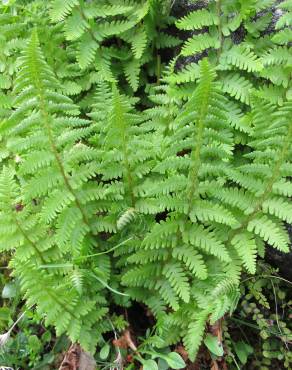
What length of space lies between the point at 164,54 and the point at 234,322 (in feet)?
6.57

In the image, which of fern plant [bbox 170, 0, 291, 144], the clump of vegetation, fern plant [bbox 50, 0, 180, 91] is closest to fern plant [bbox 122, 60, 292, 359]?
the clump of vegetation

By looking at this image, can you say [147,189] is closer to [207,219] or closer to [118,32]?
[207,219]

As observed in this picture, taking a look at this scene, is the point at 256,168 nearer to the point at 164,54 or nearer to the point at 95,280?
the point at 95,280

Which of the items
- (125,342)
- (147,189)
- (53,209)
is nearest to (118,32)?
(147,189)

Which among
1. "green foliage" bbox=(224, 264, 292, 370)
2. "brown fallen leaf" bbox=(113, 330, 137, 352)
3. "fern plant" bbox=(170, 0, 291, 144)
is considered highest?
"fern plant" bbox=(170, 0, 291, 144)

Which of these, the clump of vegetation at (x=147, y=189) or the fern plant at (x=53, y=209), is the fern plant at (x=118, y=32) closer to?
the clump of vegetation at (x=147, y=189)

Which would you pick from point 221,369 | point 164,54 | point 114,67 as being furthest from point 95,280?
point 164,54

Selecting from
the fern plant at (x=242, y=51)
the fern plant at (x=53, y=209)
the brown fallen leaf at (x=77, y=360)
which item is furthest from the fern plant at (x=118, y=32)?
the brown fallen leaf at (x=77, y=360)

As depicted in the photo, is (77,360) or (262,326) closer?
(77,360)

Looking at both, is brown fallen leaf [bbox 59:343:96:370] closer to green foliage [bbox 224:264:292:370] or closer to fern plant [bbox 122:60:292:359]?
fern plant [bbox 122:60:292:359]

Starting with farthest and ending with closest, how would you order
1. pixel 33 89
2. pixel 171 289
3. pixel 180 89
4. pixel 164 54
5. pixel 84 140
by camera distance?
1. pixel 164 54
2. pixel 84 140
3. pixel 180 89
4. pixel 171 289
5. pixel 33 89

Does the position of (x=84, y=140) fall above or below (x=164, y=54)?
below

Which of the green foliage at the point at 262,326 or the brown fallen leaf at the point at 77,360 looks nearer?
the brown fallen leaf at the point at 77,360

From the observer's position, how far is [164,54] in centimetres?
363
